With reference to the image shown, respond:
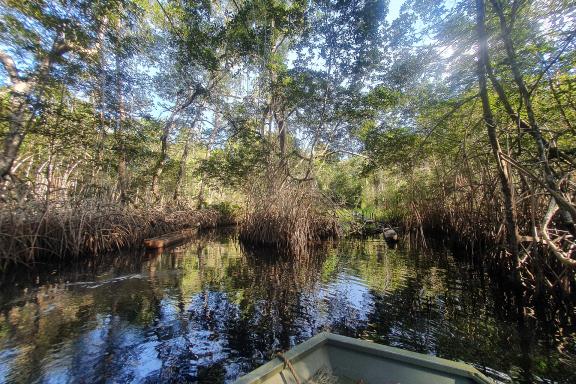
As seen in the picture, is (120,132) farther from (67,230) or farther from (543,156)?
(543,156)

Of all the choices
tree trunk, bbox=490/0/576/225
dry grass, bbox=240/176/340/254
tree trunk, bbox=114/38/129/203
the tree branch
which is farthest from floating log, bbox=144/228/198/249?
tree trunk, bbox=490/0/576/225

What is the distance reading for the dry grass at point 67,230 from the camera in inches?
299

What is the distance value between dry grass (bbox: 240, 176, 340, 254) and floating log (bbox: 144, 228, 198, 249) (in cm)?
300

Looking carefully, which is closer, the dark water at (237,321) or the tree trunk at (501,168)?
the dark water at (237,321)

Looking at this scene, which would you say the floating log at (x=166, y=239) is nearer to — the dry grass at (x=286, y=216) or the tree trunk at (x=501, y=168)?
the dry grass at (x=286, y=216)

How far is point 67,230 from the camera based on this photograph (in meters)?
9.07

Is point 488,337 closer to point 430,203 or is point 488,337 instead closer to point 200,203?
point 430,203

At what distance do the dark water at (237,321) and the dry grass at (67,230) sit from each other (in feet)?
3.22

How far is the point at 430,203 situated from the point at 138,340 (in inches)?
508

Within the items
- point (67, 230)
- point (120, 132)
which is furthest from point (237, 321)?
point (120, 132)

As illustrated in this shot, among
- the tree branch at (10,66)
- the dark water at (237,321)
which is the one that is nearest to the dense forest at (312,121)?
the tree branch at (10,66)

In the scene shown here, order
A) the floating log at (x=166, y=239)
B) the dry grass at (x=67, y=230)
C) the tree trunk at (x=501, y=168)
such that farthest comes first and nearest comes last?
1. the floating log at (x=166, y=239)
2. the dry grass at (x=67, y=230)
3. the tree trunk at (x=501, y=168)

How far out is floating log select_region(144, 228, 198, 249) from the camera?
1138 cm

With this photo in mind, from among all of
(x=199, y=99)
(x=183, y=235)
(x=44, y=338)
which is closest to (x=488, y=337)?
(x=44, y=338)
